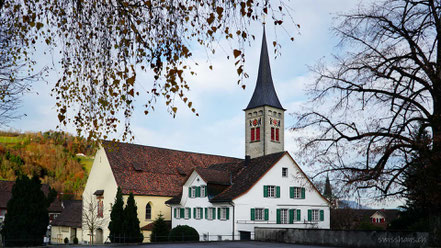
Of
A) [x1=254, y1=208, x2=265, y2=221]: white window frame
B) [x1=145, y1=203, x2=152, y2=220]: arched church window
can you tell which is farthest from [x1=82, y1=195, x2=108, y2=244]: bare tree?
[x1=254, y1=208, x2=265, y2=221]: white window frame

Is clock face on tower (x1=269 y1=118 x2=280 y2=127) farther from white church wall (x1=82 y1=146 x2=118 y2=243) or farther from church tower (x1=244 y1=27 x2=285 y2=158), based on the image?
white church wall (x1=82 y1=146 x2=118 y2=243)

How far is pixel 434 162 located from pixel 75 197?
281 feet

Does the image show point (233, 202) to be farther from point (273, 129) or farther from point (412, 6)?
point (273, 129)

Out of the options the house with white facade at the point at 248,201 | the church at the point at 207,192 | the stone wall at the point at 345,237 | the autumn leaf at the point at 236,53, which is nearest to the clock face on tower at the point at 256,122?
the church at the point at 207,192

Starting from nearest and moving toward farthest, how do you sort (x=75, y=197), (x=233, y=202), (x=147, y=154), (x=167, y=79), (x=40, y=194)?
(x=167, y=79) → (x=40, y=194) → (x=233, y=202) → (x=147, y=154) → (x=75, y=197)

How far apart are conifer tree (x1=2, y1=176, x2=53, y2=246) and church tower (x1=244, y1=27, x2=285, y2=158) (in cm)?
4099

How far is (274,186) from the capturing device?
38.9 m

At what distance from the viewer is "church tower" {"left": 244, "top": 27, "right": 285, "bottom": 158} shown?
224 feet

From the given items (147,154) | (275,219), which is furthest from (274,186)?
(147,154)

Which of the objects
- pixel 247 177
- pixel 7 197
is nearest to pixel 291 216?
pixel 247 177

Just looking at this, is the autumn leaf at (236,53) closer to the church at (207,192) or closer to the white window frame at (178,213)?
the church at (207,192)

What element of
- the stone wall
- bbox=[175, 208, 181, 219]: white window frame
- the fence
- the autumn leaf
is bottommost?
the fence

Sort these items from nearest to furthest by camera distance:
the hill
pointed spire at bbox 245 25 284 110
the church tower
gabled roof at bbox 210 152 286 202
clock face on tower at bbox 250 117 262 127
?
gabled roof at bbox 210 152 286 202 < the church tower < clock face on tower at bbox 250 117 262 127 < pointed spire at bbox 245 25 284 110 < the hill

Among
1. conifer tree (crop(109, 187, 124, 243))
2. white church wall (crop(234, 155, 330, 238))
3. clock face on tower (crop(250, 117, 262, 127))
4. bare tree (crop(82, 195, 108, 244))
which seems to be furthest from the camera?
clock face on tower (crop(250, 117, 262, 127))
